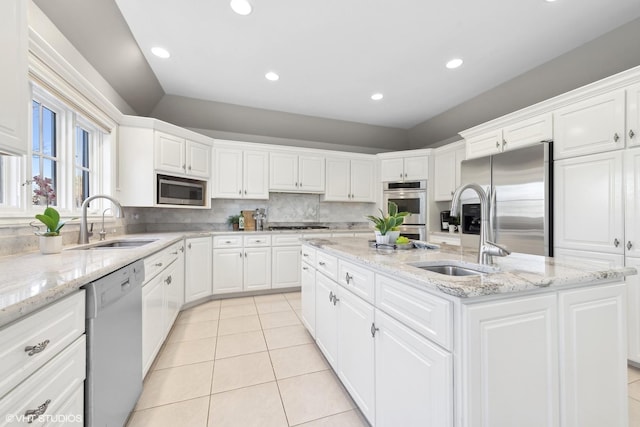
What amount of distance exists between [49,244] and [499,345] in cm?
231

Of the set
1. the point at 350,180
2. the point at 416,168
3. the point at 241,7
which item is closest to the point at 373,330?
the point at 241,7

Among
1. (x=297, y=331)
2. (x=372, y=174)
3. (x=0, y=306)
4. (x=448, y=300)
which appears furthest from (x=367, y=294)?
(x=372, y=174)

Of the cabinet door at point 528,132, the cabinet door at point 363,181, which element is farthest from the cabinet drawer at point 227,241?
the cabinet door at point 528,132

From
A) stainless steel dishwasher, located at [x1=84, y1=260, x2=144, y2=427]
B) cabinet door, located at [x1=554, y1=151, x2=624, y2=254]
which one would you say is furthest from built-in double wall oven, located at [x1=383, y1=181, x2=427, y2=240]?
stainless steel dishwasher, located at [x1=84, y1=260, x2=144, y2=427]

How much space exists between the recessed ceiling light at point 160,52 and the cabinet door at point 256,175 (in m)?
1.50

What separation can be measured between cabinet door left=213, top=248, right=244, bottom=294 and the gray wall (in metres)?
3.84

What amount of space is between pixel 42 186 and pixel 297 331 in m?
2.29

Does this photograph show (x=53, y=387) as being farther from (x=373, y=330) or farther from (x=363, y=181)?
(x=363, y=181)

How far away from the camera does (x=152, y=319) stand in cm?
183

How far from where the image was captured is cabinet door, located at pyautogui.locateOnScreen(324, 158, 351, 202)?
4.34 meters

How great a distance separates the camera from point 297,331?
2.54m

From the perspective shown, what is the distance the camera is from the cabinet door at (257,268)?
11.8 ft

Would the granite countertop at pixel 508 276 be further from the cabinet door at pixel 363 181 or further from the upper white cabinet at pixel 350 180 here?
the cabinet door at pixel 363 181

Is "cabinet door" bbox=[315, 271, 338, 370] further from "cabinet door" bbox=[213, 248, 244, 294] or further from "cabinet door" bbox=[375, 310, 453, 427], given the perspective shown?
"cabinet door" bbox=[213, 248, 244, 294]
